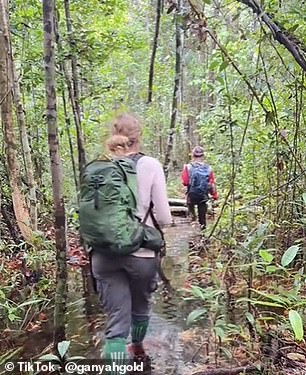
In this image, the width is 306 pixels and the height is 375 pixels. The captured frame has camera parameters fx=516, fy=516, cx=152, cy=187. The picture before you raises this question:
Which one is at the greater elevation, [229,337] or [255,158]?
[255,158]

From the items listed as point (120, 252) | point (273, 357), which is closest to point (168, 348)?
point (273, 357)

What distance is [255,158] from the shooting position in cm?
854

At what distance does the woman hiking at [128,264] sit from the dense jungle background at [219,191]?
0.73 ft

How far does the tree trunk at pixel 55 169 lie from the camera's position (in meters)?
4.05

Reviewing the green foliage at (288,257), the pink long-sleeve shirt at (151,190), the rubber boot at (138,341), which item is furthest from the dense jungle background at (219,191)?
the pink long-sleeve shirt at (151,190)

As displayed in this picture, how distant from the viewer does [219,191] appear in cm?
1180

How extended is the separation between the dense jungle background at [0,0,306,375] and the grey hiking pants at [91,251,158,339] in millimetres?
421

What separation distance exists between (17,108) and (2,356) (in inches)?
143

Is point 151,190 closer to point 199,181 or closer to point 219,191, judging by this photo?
point 199,181

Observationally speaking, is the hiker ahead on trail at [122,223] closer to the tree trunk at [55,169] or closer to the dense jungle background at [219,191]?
the dense jungle background at [219,191]

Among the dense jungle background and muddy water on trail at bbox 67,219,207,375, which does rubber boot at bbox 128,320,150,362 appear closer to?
muddy water on trail at bbox 67,219,207,375

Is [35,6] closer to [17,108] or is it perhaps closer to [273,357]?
[17,108]

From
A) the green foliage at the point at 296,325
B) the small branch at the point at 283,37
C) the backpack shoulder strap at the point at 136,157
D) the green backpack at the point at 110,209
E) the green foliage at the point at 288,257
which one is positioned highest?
the small branch at the point at 283,37

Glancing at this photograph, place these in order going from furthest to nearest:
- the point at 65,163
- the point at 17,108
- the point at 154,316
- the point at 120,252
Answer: the point at 65,163, the point at 17,108, the point at 154,316, the point at 120,252
